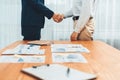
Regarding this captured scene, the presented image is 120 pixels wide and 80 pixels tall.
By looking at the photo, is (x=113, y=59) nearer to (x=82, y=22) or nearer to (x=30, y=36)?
(x=82, y=22)

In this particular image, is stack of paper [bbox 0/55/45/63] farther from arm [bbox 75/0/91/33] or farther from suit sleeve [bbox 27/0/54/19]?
suit sleeve [bbox 27/0/54/19]

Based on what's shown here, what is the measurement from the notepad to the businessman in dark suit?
4.27 ft

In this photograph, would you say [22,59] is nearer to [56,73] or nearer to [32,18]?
[56,73]

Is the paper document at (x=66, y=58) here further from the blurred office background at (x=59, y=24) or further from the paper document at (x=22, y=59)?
the blurred office background at (x=59, y=24)

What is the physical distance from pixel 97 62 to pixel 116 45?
2315 millimetres

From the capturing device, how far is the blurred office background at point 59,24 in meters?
3.22

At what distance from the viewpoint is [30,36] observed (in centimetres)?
237

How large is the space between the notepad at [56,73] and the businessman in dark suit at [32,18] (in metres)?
1.30

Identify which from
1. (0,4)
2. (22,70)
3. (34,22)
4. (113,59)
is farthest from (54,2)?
(22,70)

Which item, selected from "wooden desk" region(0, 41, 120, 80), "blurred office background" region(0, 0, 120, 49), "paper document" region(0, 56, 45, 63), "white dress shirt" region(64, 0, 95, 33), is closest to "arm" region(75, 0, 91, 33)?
"white dress shirt" region(64, 0, 95, 33)

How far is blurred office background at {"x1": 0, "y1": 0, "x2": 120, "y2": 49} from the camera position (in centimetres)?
322

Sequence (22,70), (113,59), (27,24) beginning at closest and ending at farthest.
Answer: (22,70)
(113,59)
(27,24)

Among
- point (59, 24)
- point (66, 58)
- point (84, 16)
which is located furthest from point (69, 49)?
point (59, 24)

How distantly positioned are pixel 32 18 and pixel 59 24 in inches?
39.9
